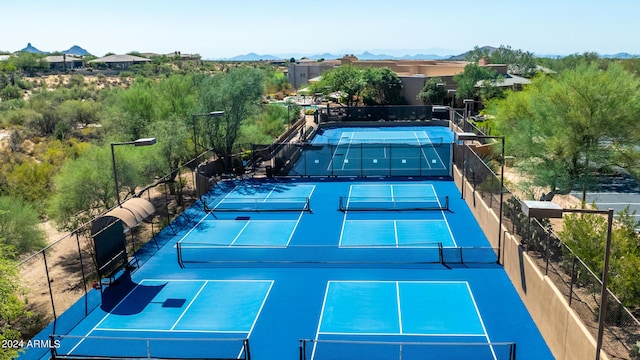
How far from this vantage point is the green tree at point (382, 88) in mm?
64438

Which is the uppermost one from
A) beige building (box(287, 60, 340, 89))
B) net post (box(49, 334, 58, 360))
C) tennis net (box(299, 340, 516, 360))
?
beige building (box(287, 60, 340, 89))

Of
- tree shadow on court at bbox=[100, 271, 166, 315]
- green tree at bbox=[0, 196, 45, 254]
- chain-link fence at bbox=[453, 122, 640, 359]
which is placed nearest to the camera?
chain-link fence at bbox=[453, 122, 640, 359]

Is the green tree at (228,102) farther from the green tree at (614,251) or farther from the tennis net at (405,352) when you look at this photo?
the green tree at (614,251)

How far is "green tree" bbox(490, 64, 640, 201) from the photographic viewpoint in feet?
72.6

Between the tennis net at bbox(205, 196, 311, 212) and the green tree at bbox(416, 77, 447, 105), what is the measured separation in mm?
38049

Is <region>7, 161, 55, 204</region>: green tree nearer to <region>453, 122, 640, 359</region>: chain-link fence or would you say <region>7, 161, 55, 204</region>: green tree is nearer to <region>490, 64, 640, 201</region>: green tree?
<region>453, 122, 640, 359</region>: chain-link fence

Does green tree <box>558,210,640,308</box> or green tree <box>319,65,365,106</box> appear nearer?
green tree <box>558,210,640,308</box>

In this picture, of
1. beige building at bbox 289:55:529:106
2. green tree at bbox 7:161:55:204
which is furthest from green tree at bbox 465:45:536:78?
green tree at bbox 7:161:55:204

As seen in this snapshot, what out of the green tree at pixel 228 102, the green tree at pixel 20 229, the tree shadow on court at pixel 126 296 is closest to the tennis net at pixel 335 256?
the tree shadow on court at pixel 126 296

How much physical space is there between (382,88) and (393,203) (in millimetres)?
39195

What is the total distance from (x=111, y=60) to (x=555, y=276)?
126 metres

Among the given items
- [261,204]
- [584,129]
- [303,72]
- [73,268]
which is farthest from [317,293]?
[303,72]

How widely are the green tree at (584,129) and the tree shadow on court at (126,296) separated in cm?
1709

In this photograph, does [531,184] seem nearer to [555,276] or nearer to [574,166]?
[574,166]
